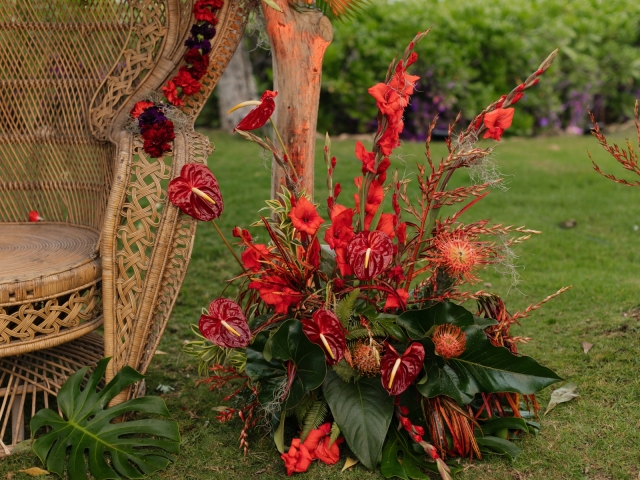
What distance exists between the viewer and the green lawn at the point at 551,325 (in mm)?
2025

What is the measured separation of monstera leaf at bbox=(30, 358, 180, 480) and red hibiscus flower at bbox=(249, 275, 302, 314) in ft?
1.48

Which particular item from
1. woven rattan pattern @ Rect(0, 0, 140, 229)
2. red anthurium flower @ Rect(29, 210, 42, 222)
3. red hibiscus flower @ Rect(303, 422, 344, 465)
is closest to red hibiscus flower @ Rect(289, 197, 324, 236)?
red hibiscus flower @ Rect(303, 422, 344, 465)

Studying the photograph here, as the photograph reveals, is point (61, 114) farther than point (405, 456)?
Yes

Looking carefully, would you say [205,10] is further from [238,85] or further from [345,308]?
[238,85]

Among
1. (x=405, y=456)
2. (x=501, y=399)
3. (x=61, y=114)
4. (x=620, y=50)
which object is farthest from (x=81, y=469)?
(x=620, y=50)

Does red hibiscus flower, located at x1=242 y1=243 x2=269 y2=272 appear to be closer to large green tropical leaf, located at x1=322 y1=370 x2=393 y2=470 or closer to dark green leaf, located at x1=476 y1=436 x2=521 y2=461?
large green tropical leaf, located at x1=322 y1=370 x2=393 y2=470

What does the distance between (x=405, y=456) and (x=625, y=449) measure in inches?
24.3

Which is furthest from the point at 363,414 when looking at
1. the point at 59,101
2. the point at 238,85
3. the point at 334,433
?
the point at 238,85

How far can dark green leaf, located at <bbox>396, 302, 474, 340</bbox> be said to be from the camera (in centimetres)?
198

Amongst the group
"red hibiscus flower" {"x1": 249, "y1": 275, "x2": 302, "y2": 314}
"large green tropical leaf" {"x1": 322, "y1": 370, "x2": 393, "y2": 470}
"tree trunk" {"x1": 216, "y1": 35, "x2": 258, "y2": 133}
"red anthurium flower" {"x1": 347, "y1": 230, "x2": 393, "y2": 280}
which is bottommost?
"tree trunk" {"x1": 216, "y1": 35, "x2": 258, "y2": 133}

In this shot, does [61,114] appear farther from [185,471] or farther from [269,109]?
[185,471]

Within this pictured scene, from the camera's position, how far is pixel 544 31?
25.7 feet

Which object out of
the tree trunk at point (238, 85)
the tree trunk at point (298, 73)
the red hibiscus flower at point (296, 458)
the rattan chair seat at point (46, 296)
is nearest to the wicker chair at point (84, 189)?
the rattan chair seat at point (46, 296)

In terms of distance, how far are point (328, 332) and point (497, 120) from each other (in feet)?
2.47
